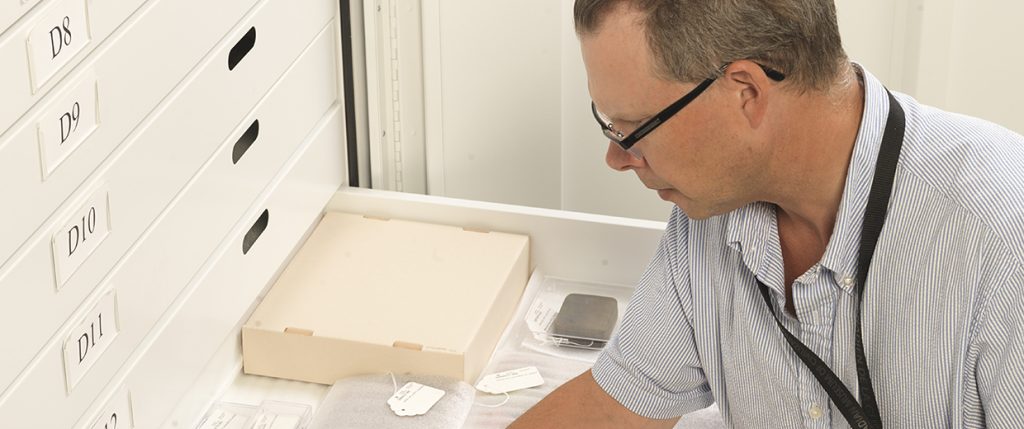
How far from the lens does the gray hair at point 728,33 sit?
2.98 feet

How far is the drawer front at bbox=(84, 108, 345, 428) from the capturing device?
1.18 metres

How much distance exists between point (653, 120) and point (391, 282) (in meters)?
0.59

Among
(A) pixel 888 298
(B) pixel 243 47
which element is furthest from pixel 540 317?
(A) pixel 888 298

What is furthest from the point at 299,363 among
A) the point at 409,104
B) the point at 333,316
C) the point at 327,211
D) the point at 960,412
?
the point at 960,412

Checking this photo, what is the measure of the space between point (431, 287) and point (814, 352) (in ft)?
1.74

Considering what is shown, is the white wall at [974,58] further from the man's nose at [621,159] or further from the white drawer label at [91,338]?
the white drawer label at [91,338]

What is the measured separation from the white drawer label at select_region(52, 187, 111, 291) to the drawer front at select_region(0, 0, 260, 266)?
0.02 metres

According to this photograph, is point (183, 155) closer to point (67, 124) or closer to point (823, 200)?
point (67, 124)

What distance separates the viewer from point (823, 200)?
1.01m

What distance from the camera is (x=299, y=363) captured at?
4.53 feet

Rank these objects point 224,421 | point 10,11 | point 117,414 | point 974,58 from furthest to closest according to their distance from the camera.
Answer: point 974,58
point 224,421
point 117,414
point 10,11

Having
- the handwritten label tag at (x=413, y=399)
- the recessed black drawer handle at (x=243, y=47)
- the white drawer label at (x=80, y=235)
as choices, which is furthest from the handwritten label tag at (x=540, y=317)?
the white drawer label at (x=80, y=235)

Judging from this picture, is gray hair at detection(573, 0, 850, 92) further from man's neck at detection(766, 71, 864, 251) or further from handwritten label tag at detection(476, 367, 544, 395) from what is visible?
handwritten label tag at detection(476, 367, 544, 395)

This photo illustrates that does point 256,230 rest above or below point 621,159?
below
